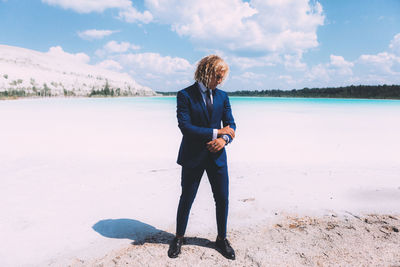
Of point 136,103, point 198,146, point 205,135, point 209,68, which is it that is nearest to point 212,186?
point 198,146

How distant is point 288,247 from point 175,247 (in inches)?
45.0

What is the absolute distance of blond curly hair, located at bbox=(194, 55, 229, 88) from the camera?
89.9 inches

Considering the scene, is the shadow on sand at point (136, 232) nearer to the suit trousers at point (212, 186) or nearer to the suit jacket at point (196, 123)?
the suit trousers at point (212, 186)

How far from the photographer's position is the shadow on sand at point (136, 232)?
2.81 metres

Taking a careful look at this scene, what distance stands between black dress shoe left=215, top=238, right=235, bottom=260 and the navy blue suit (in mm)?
74

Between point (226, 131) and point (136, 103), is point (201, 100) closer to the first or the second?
point (226, 131)

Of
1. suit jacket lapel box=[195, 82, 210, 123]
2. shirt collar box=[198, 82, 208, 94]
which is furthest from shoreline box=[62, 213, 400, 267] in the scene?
shirt collar box=[198, 82, 208, 94]

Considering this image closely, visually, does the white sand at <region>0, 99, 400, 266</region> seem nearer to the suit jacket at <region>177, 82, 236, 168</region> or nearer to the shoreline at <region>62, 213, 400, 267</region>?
the shoreline at <region>62, 213, 400, 267</region>

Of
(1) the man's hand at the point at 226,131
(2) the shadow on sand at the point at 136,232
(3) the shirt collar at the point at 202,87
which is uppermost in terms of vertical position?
(3) the shirt collar at the point at 202,87

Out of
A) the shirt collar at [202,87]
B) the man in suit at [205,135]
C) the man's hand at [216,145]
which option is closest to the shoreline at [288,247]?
the man in suit at [205,135]

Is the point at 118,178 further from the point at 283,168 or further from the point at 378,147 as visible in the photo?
the point at 378,147

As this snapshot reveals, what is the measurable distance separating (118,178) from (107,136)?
5.32 meters

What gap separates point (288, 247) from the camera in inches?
104

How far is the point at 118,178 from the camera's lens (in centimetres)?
498
